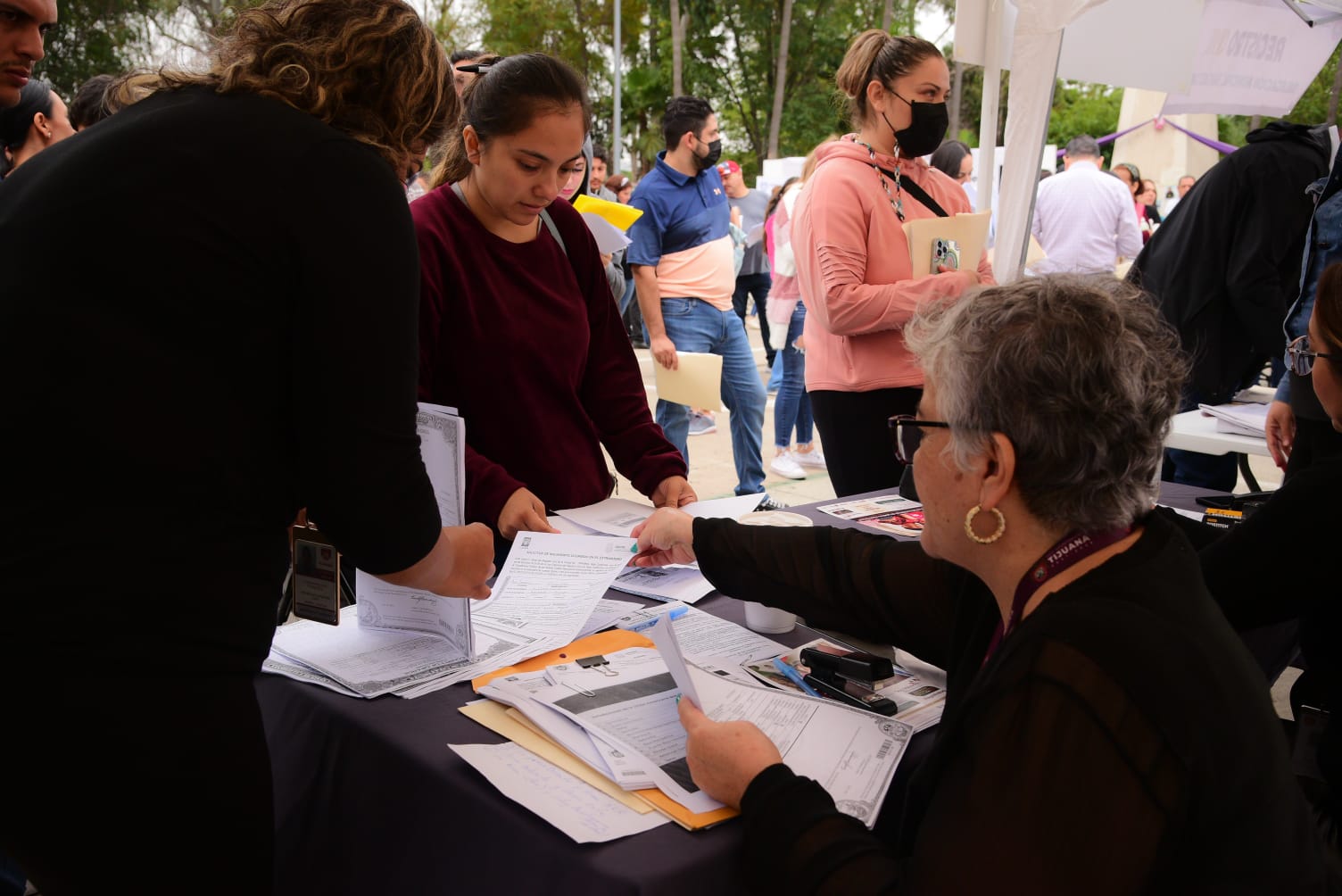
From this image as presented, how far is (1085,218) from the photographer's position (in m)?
6.45

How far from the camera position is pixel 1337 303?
1.80 meters

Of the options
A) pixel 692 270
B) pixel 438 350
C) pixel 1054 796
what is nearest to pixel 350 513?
pixel 1054 796

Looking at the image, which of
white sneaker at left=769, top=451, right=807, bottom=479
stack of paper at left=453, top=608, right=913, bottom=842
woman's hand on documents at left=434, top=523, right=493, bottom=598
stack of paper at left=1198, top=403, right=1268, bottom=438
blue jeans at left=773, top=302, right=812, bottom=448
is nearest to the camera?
stack of paper at left=453, top=608, right=913, bottom=842

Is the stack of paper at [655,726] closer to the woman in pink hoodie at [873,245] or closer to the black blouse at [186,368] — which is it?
the black blouse at [186,368]

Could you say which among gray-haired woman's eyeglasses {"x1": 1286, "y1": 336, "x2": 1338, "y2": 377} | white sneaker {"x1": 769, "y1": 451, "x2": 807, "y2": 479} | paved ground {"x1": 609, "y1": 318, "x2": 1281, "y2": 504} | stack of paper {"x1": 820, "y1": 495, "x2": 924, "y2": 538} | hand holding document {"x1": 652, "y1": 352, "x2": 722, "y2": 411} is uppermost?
gray-haired woman's eyeglasses {"x1": 1286, "y1": 336, "x2": 1338, "y2": 377}

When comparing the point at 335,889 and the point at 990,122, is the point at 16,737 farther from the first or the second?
the point at 990,122

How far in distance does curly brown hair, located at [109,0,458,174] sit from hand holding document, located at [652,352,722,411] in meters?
2.20

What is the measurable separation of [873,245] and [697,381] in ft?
2.73

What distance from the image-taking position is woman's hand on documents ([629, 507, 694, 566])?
185 centimetres

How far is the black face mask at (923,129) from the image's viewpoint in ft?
9.45

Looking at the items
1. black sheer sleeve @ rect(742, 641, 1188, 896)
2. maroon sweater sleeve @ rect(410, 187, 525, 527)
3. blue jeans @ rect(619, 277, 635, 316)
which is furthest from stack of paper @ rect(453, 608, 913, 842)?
blue jeans @ rect(619, 277, 635, 316)

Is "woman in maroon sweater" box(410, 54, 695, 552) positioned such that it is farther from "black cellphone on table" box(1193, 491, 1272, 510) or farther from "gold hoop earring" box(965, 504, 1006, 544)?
"black cellphone on table" box(1193, 491, 1272, 510)

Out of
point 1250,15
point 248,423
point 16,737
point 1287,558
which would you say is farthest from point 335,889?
point 1250,15
